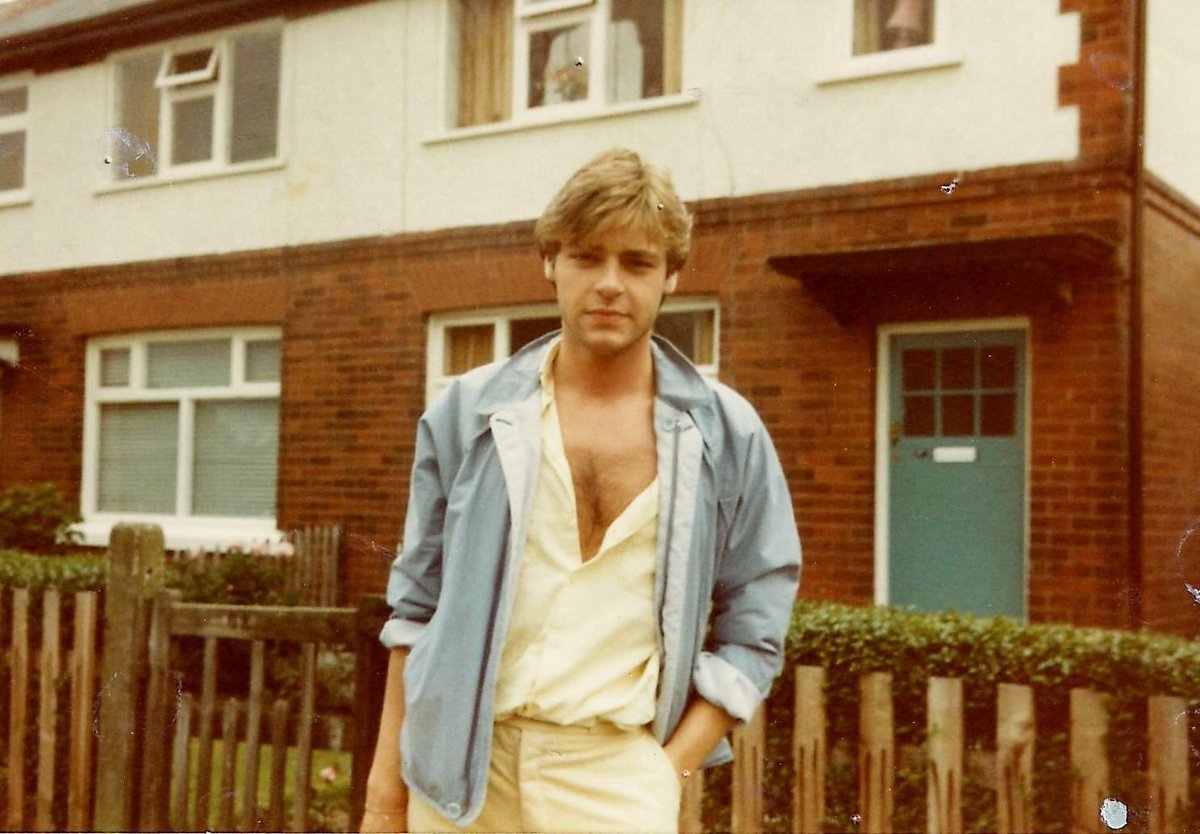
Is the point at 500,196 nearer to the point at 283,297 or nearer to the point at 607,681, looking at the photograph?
the point at 283,297

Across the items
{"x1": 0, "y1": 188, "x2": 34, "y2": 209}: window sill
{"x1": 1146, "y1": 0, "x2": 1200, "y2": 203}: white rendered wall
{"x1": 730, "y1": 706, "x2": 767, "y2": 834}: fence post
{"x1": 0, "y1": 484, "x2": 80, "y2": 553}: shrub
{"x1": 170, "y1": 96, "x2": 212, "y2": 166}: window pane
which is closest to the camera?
{"x1": 730, "y1": 706, "x2": 767, "y2": 834}: fence post

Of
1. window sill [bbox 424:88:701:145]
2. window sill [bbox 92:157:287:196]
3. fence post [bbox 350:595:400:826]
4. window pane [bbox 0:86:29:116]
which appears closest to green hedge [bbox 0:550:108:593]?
fence post [bbox 350:595:400:826]

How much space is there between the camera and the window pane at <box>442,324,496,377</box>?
359 inches

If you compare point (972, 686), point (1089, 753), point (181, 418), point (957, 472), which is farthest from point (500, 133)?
point (1089, 753)

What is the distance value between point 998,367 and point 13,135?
813 cm

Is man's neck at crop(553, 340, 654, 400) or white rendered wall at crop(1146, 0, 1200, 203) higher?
white rendered wall at crop(1146, 0, 1200, 203)

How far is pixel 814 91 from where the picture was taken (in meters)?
7.68

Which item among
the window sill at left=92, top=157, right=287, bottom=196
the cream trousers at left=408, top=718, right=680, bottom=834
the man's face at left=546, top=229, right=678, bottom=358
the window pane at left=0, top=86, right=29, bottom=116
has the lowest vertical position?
the cream trousers at left=408, top=718, right=680, bottom=834

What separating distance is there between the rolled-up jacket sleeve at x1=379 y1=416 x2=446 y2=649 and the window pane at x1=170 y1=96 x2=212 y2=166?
8349 mm

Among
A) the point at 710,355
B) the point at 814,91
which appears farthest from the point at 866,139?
the point at 710,355

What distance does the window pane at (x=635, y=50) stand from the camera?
8.33 m

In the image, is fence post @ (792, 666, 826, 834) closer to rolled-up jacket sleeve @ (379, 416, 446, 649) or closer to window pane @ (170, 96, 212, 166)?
rolled-up jacket sleeve @ (379, 416, 446, 649)

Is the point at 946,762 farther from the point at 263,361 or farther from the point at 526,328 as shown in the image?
the point at 263,361

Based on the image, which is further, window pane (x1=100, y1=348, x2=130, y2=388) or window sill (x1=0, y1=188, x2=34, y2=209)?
window pane (x1=100, y1=348, x2=130, y2=388)
